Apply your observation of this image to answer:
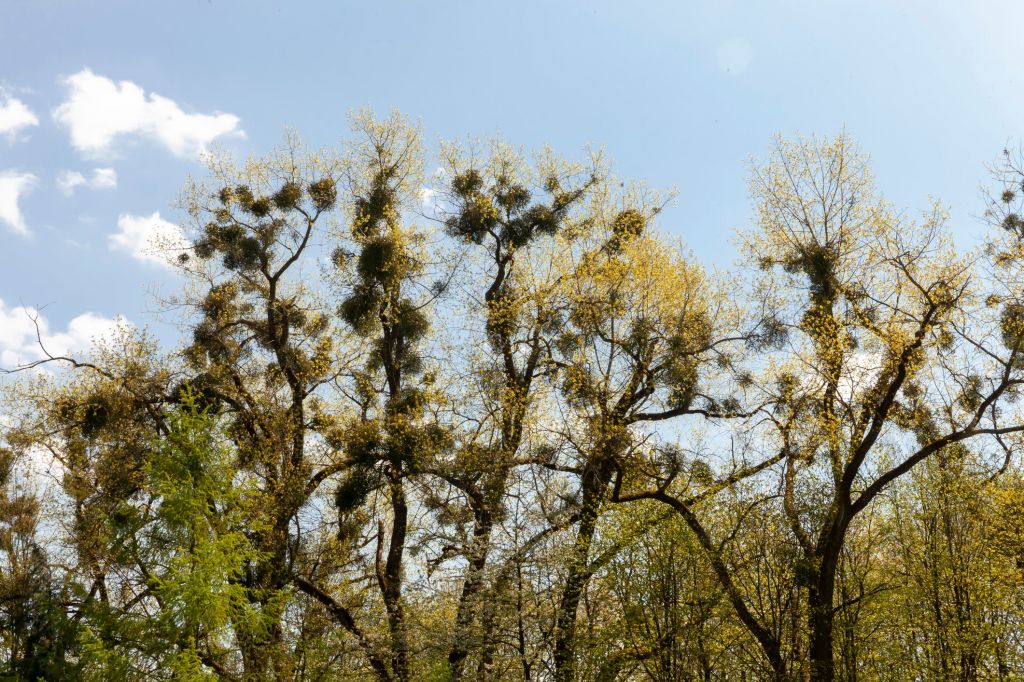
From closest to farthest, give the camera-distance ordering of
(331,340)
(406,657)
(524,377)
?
(406,657)
(524,377)
(331,340)

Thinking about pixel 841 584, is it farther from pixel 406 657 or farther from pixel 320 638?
pixel 320 638

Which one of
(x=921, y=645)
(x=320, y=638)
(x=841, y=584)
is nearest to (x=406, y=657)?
(x=320, y=638)

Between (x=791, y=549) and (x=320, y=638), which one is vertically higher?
(x=791, y=549)

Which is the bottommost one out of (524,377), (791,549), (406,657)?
(406,657)

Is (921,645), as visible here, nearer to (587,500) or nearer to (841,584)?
(841,584)

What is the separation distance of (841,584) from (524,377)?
251 inches

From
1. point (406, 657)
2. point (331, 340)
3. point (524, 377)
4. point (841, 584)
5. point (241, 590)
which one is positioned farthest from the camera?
point (331, 340)

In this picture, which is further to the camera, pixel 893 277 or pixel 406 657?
pixel 893 277

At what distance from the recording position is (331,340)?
17547 millimetres

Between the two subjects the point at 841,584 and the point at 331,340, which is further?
the point at 331,340

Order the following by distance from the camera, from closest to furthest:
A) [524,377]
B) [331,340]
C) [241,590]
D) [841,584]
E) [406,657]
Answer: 1. [241,590]
2. [406,657]
3. [841,584]
4. [524,377]
5. [331,340]

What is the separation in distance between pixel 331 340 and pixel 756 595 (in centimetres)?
942

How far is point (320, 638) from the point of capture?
14.1 meters

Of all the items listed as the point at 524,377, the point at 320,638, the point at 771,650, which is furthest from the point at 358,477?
the point at 771,650
